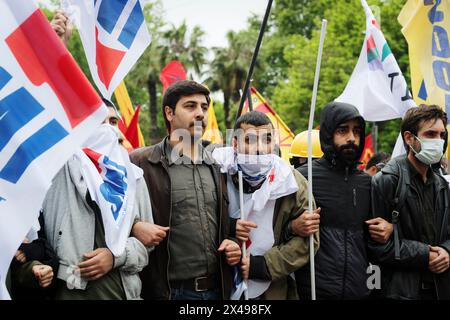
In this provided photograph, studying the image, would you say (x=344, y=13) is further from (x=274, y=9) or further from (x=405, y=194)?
(x=405, y=194)

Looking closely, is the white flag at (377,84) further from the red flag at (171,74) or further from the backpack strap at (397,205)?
the red flag at (171,74)

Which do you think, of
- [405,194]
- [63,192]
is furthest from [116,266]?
[405,194]

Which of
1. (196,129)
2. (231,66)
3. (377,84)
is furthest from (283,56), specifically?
(196,129)

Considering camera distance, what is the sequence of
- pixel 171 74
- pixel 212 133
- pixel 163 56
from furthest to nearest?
pixel 163 56 < pixel 171 74 < pixel 212 133

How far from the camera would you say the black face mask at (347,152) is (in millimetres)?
4297

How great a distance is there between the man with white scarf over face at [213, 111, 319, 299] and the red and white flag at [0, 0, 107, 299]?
1328mm

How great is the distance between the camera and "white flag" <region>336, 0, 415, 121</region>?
18.6 feet

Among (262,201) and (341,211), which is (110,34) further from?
(341,211)

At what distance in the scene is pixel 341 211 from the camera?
167 inches

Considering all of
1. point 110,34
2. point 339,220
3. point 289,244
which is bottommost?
point 289,244

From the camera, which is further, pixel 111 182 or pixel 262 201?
pixel 262 201

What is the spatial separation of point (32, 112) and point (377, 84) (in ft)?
12.4

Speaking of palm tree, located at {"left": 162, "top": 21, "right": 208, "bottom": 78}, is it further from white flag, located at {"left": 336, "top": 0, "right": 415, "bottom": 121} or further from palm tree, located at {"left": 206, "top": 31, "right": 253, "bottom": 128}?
white flag, located at {"left": 336, "top": 0, "right": 415, "bottom": 121}
